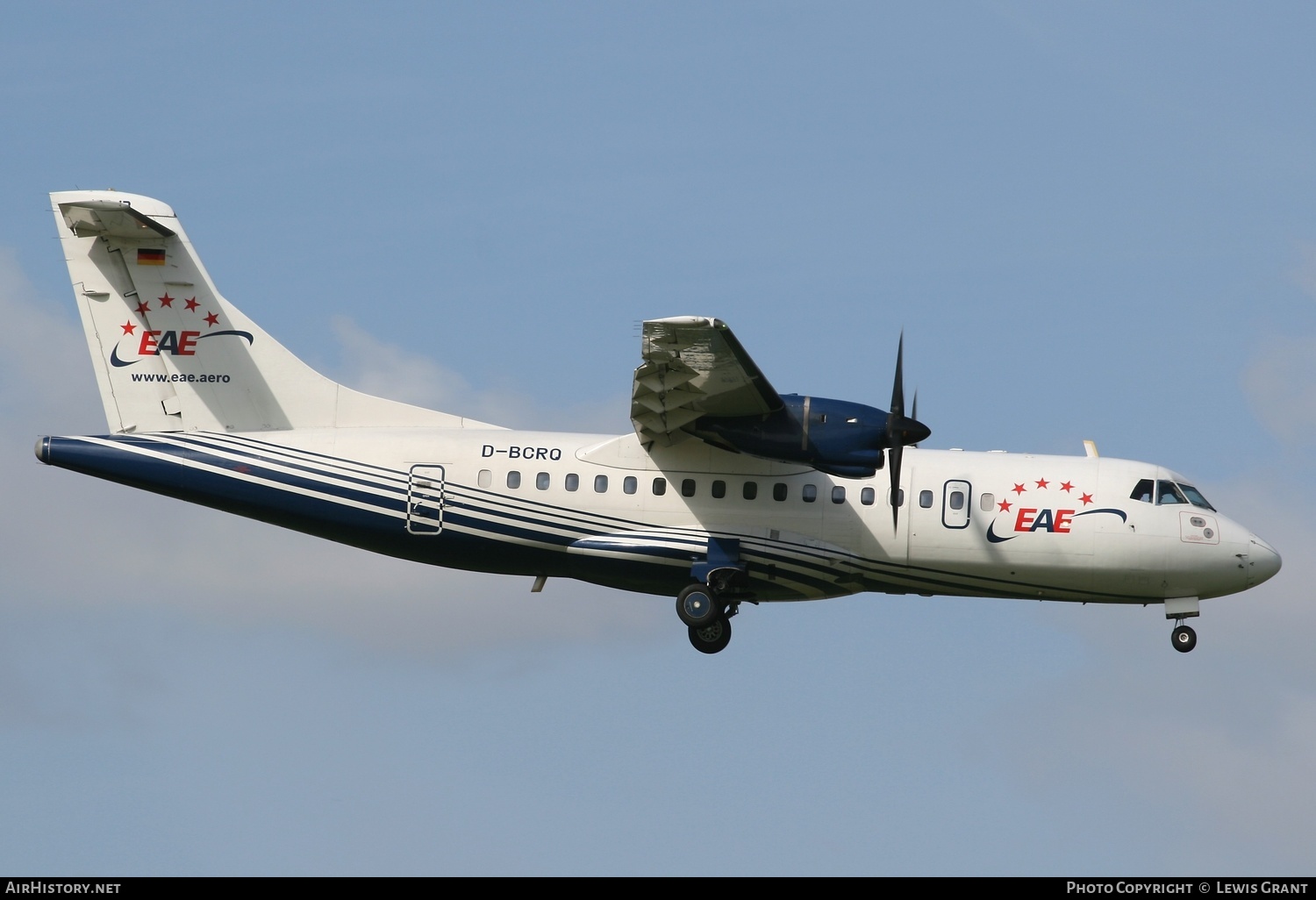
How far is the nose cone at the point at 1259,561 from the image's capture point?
27172 mm

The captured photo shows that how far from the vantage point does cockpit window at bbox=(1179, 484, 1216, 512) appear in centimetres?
2741

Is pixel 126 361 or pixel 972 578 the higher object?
pixel 126 361

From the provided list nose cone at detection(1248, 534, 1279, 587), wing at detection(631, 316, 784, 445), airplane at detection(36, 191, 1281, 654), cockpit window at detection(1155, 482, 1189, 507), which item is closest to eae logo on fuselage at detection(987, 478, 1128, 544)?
airplane at detection(36, 191, 1281, 654)

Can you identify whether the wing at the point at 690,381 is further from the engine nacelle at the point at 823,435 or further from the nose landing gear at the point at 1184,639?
the nose landing gear at the point at 1184,639

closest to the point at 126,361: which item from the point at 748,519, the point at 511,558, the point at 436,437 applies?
the point at 436,437

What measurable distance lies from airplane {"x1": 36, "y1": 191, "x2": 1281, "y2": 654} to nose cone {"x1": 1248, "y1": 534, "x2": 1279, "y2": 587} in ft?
0.15

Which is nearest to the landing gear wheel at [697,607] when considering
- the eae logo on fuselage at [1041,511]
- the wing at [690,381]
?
the wing at [690,381]

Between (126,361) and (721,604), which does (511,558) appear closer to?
(721,604)

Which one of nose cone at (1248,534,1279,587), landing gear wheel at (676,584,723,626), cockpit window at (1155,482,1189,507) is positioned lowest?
landing gear wheel at (676,584,723,626)

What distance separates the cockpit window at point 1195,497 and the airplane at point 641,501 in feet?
0.26

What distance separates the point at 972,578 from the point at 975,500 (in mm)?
1306

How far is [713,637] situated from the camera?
87.7ft

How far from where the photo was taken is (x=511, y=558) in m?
26.6

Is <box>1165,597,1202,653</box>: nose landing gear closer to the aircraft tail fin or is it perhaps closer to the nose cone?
the nose cone
